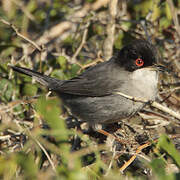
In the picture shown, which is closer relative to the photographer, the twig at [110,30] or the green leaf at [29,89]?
the green leaf at [29,89]

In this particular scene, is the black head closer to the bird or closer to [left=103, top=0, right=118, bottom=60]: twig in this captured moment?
the bird

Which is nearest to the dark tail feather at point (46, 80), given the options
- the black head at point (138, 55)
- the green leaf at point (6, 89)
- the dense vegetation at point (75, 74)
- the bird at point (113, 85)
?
the bird at point (113, 85)

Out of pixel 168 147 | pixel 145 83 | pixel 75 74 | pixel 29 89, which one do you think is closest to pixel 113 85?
pixel 145 83

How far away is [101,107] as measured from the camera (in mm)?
3850

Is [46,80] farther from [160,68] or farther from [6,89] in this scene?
[160,68]

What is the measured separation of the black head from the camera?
361 centimetres

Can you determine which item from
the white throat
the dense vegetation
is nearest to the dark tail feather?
the dense vegetation

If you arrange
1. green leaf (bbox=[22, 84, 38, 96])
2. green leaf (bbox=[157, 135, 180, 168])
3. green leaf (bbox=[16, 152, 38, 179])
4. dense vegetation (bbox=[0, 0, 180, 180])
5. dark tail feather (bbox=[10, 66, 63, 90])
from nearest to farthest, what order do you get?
green leaf (bbox=[16, 152, 38, 179]), green leaf (bbox=[157, 135, 180, 168]), dense vegetation (bbox=[0, 0, 180, 180]), dark tail feather (bbox=[10, 66, 63, 90]), green leaf (bbox=[22, 84, 38, 96])

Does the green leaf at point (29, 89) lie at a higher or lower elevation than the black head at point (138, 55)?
lower

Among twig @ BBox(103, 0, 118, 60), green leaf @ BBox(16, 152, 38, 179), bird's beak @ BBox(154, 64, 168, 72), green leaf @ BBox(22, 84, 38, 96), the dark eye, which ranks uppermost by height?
twig @ BBox(103, 0, 118, 60)

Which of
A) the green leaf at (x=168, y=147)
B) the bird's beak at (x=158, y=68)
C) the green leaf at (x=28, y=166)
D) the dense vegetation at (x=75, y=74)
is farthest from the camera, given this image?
the bird's beak at (x=158, y=68)

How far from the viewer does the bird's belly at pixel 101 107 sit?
3.59m

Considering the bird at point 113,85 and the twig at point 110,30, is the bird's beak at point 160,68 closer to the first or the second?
the bird at point 113,85

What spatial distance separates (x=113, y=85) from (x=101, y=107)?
0.98ft
